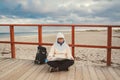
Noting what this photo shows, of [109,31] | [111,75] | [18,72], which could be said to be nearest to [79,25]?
[109,31]

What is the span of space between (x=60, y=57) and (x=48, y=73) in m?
0.58

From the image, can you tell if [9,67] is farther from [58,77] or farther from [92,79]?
[92,79]

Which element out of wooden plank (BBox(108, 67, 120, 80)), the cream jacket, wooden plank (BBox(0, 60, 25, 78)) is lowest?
wooden plank (BBox(108, 67, 120, 80))

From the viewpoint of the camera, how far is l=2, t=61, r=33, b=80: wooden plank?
521 cm

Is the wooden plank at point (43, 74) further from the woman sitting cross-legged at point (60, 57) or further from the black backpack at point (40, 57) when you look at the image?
the black backpack at point (40, 57)

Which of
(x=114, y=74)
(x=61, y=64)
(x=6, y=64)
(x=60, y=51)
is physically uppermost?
(x=60, y=51)

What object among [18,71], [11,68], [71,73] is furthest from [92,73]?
[11,68]

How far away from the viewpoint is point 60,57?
586 centimetres

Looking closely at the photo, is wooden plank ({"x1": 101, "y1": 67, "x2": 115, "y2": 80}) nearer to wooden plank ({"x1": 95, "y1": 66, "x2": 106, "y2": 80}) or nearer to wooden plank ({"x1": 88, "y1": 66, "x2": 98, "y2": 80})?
wooden plank ({"x1": 95, "y1": 66, "x2": 106, "y2": 80})

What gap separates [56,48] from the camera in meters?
5.96

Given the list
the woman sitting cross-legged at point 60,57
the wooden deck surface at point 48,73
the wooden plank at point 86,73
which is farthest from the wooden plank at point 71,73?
the wooden plank at point 86,73

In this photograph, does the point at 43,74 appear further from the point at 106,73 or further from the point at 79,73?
the point at 106,73

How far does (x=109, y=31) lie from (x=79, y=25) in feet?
2.97

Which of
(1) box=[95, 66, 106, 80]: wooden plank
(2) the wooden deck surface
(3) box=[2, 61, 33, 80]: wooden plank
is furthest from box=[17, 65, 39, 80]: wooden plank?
(1) box=[95, 66, 106, 80]: wooden plank
